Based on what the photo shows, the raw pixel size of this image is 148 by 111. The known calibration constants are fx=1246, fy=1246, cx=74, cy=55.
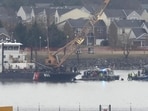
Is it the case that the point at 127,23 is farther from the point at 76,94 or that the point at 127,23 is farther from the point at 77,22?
the point at 76,94

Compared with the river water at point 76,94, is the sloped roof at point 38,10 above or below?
above

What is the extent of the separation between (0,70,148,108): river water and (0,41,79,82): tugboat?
7.64 feet

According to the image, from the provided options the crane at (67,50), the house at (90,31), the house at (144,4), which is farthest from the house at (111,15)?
the crane at (67,50)

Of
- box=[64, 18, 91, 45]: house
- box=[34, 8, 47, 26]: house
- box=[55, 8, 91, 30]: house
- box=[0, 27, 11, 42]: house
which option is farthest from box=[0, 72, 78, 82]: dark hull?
box=[55, 8, 91, 30]: house

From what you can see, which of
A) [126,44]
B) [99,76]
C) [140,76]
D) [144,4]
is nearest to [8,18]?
[126,44]

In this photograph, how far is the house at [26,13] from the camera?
118875 mm

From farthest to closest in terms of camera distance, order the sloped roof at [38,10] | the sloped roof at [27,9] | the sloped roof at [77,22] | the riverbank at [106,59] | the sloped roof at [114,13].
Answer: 1. the sloped roof at [27,9]
2. the sloped roof at [38,10]
3. the sloped roof at [114,13]
4. the sloped roof at [77,22]
5. the riverbank at [106,59]

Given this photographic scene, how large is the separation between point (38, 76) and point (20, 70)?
1.95 m

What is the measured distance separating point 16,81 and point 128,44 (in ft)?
102

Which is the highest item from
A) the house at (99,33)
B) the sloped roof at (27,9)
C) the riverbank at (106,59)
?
the sloped roof at (27,9)

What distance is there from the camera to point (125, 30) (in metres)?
111

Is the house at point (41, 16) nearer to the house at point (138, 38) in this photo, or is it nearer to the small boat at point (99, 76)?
the house at point (138, 38)

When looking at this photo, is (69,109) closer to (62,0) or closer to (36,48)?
(36,48)

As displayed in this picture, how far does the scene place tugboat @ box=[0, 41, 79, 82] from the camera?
7800 cm
